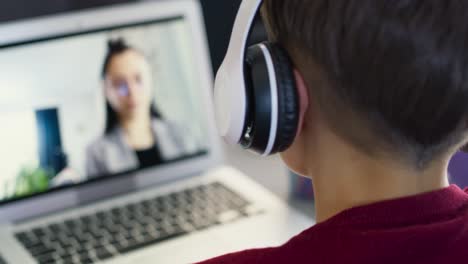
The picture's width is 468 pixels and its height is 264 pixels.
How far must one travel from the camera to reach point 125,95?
3.50 ft

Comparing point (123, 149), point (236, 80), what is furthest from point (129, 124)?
point (236, 80)

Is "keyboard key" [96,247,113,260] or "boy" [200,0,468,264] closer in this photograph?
"boy" [200,0,468,264]

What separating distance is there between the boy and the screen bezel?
45 cm

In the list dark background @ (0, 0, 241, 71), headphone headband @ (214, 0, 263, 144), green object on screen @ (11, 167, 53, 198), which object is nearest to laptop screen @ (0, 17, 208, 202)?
green object on screen @ (11, 167, 53, 198)

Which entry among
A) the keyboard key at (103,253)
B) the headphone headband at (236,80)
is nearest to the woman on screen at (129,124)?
the keyboard key at (103,253)

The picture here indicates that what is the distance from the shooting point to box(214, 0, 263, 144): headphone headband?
61cm

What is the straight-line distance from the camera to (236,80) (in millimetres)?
626

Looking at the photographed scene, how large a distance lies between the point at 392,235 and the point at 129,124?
1.93 feet

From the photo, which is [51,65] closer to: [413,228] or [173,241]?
[173,241]

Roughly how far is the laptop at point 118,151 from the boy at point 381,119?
0.34 m

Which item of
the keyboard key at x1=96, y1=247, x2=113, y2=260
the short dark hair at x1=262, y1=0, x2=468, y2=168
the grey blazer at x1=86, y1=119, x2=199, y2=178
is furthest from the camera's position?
the grey blazer at x1=86, y1=119, x2=199, y2=178

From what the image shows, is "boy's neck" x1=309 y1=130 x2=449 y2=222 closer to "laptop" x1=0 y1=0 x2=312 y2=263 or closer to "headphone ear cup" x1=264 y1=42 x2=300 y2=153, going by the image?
"headphone ear cup" x1=264 y1=42 x2=300 y2=153

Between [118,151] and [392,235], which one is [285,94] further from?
[118,151]

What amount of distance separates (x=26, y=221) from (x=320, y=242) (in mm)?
555
